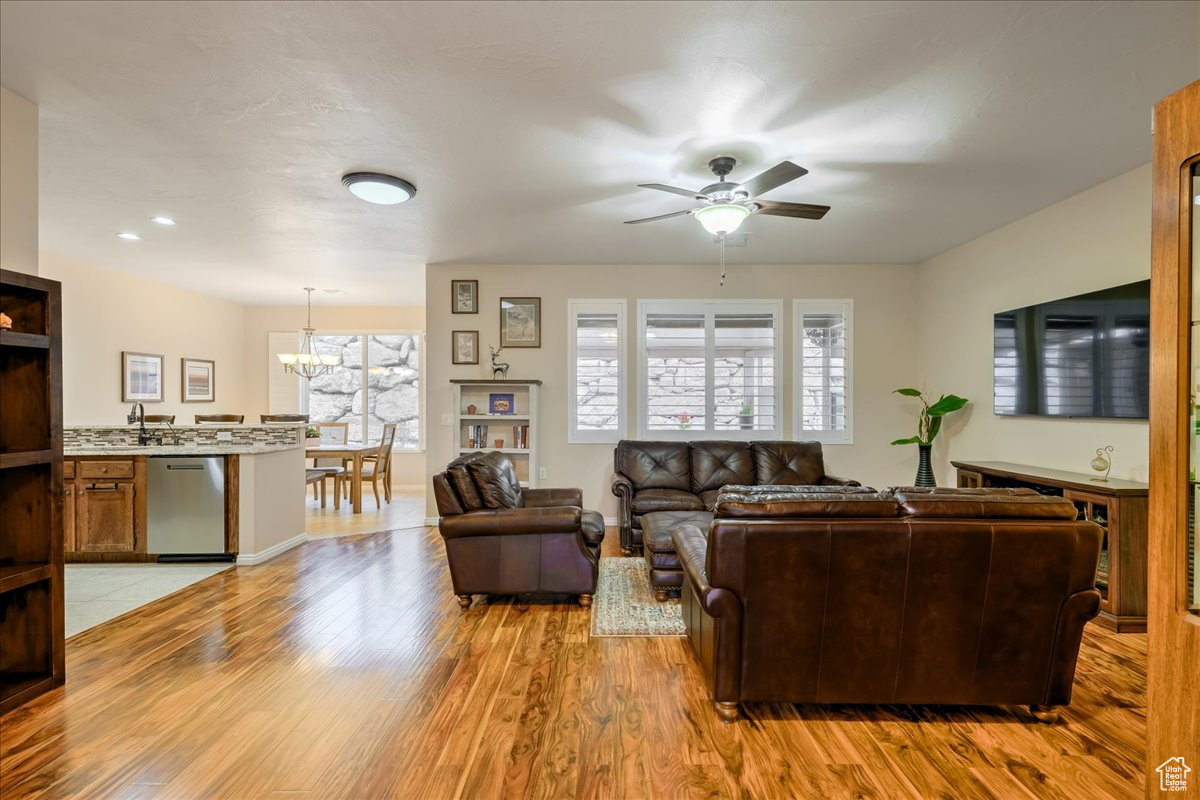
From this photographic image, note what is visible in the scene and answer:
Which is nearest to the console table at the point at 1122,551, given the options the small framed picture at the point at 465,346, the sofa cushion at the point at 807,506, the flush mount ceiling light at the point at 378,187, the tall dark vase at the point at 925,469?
the tall dark vase at the point at 925,469

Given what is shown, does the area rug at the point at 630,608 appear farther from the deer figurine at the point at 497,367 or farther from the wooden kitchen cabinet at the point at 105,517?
the wooden kitchen cabinet at the point at 105,517

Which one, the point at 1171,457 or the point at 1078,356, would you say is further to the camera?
the point at 1078,356

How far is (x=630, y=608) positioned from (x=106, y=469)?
4357mm

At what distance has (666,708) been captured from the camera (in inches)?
87.3

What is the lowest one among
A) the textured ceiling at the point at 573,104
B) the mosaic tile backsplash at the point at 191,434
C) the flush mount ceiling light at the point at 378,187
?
the mosaic tile backsplash at the point at 191,434

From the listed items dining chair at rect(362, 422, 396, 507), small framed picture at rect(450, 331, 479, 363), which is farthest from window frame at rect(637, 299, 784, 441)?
dining chair at rect(362, 422, 396, 507)

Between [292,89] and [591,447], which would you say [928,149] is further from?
[591,447]

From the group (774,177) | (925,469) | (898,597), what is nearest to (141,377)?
(774,177)

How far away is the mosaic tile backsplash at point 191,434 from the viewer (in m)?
4.75

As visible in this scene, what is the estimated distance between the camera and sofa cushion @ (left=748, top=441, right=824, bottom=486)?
500 cm

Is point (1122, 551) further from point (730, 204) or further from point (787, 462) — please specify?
point (730, 204)

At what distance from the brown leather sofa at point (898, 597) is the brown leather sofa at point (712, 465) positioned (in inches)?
108

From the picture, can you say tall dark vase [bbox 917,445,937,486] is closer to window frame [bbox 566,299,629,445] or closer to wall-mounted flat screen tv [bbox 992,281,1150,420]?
wall-mounted flat screen tv [bbox 992,281,1150,420]

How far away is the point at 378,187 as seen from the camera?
334cm
